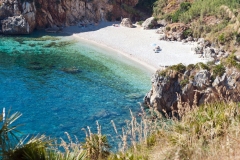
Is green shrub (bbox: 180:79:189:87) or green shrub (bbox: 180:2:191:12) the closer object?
green shrub (bbox: 180:79:189:87)

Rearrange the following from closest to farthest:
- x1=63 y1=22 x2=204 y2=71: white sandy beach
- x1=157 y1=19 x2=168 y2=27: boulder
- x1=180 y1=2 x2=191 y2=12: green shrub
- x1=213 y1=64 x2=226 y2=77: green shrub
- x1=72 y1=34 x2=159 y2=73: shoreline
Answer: x1=213 y1=64 x2=226 y2=77: green shrub < x1=72 y1=34 x2=159 y2=73: shoreline < x1=63 y1=22 x2=204 y2=71: white sandy beach < x1=180 y1=2 x2=191 y2=12: green shrub < x1=157 y1=19 x2=168 y2=27: boulder

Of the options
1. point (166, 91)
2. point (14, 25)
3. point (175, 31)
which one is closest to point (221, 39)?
point (175, 31)

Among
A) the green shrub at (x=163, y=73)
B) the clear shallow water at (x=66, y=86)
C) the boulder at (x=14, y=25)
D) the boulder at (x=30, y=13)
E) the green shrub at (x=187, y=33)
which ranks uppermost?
the boulder at (x=30, y=13)

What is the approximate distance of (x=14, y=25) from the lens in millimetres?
44625

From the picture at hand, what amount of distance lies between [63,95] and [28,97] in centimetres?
290

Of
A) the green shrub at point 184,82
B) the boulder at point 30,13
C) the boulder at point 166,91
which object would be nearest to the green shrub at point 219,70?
the green shrub at point 184,82

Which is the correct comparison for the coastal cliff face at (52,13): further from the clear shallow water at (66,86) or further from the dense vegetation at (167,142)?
the dense vegetation at (167,142)

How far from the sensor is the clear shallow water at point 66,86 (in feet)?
69.3

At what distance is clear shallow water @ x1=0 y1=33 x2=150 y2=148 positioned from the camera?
21.1m

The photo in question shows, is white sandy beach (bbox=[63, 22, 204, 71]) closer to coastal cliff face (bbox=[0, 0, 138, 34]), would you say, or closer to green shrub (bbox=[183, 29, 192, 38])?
green shrub (bbox=[183, 29, 192, 38])

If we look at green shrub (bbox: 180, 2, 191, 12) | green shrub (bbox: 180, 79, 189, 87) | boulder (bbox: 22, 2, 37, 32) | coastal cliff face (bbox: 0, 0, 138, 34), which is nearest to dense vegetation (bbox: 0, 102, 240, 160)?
green shrub (bbox: 180, 79, 189, 87)

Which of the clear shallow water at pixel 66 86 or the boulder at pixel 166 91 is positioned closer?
the clear shallow water at pixel 66 86

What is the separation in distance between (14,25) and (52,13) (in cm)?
750

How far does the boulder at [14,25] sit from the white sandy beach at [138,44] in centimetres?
658
